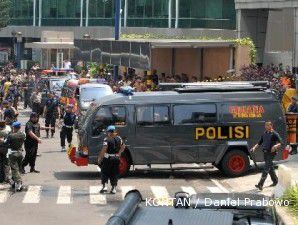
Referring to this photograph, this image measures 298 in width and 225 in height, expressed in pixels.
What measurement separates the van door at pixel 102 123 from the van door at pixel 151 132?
0.40 m

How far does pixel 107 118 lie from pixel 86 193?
265 centimetres

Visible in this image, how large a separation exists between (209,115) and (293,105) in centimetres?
522

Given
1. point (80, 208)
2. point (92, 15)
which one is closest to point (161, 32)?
point (92, 15)

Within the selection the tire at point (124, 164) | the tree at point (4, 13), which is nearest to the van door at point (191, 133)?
the tire at point (124, 164)

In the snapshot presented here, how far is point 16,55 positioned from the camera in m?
92.9

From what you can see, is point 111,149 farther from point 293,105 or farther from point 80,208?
point 293,105

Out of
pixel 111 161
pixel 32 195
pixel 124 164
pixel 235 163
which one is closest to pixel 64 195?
pixel 32 195

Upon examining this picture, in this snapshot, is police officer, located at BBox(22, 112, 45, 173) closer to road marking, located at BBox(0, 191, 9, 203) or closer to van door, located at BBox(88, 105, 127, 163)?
van door, located at BBox(88, 105, 127, 163)

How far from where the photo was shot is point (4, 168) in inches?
826

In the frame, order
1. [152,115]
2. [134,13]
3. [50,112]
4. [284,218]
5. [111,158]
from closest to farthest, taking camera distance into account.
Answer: [284,218] < [111,158] < [152,115] < [50,112] < [134,13]

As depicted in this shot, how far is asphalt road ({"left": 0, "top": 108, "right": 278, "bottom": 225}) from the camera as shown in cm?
1727

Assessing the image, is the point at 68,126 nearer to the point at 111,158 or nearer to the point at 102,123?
the point at 102,123

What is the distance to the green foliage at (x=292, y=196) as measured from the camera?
14.3 metres

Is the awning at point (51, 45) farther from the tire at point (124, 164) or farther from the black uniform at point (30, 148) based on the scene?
the tire at point (124, 164)
